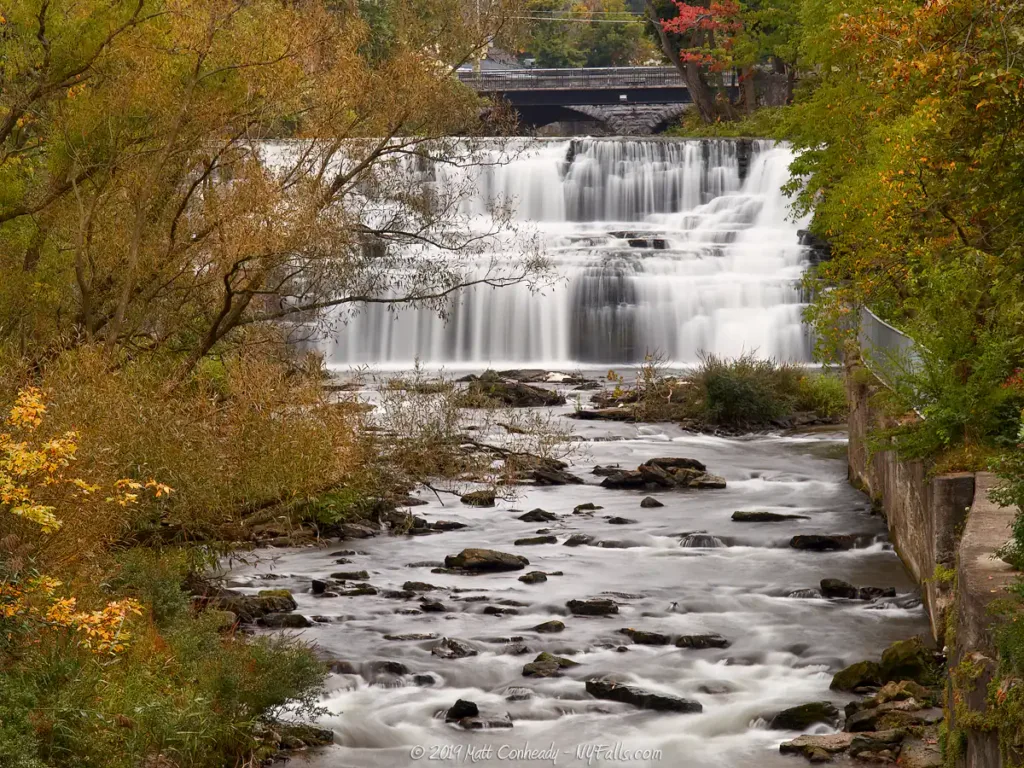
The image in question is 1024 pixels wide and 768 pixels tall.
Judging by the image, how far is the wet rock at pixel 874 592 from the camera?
15.7 meters

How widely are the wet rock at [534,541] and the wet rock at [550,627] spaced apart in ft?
12.2

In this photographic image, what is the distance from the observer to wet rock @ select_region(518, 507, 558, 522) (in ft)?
66.3

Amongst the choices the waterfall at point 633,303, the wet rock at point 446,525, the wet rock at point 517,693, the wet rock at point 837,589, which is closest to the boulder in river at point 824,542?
the wet rock at point 837,589

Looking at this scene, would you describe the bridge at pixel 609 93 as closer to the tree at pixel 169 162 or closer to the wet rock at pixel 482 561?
the tree at pixel 169 162

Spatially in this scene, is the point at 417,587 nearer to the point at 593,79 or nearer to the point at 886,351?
the point at 886,351

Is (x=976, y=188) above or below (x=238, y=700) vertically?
above

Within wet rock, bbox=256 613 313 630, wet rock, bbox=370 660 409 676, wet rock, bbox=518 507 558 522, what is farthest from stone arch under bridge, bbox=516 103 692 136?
wet rock, bbox=370 660 409 676

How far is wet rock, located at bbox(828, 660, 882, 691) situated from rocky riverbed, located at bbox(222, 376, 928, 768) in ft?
0.36

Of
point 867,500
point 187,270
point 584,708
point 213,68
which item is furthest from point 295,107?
point 867,500

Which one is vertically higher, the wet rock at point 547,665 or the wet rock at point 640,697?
the wet rock at point 547,665

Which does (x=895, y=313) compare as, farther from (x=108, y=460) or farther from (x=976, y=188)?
(x=108, y=460)

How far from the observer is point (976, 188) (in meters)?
10.5

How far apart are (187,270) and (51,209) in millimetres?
1819

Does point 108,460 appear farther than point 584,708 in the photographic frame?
No
